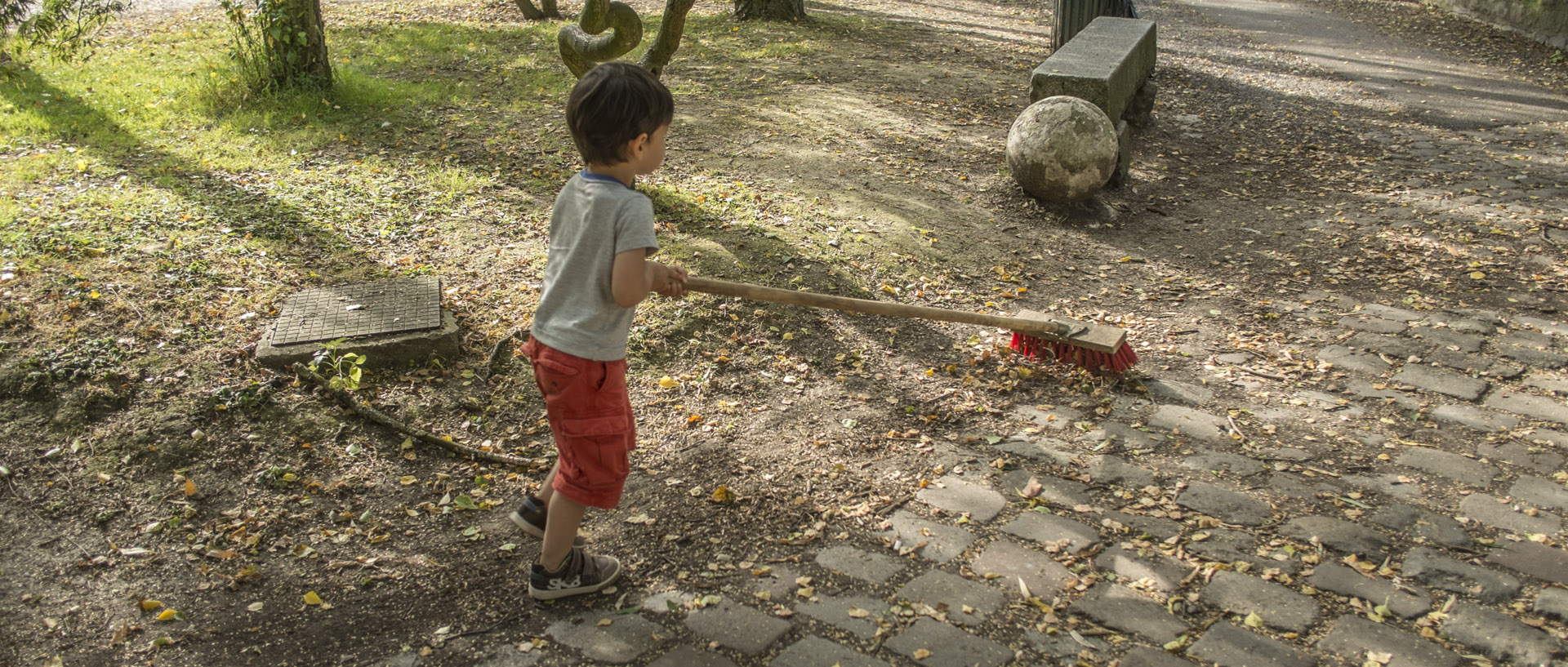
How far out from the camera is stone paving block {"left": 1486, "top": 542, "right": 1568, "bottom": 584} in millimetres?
3127

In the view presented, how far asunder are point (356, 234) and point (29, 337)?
1.79m

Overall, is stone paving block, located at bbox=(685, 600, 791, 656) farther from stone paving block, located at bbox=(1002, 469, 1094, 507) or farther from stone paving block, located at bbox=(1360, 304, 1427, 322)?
stone paving block, located at bbox=(1360, 304, 1427, 322)

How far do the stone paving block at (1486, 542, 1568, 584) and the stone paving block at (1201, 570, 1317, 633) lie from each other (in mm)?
738

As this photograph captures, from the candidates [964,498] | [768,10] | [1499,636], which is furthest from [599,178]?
[768,10]

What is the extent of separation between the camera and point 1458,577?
314 centimetres

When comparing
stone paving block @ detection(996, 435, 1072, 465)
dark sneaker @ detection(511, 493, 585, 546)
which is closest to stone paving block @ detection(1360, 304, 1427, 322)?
stone paving block @ detection(996, 435, 1072, 465)

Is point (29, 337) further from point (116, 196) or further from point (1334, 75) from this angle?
point (1334, 75)

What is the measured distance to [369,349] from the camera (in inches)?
171

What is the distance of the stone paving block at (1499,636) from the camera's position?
2.77 meters

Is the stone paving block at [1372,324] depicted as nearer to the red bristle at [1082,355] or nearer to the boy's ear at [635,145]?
the red bristle at [1082,355]

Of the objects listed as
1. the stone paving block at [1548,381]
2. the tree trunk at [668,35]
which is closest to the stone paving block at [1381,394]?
the stone paving block at [1548,381]

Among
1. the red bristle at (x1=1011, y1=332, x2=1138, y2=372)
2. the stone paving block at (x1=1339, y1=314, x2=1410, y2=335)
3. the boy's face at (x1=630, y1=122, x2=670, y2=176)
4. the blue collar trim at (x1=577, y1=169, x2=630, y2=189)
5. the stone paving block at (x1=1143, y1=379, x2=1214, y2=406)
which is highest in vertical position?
the boy's face at (x1=630, y1=122, x2=670, y2=176)

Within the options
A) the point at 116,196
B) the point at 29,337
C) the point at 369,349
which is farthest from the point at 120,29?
the point at 369,349

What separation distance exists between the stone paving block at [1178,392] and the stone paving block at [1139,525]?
1.07 m
